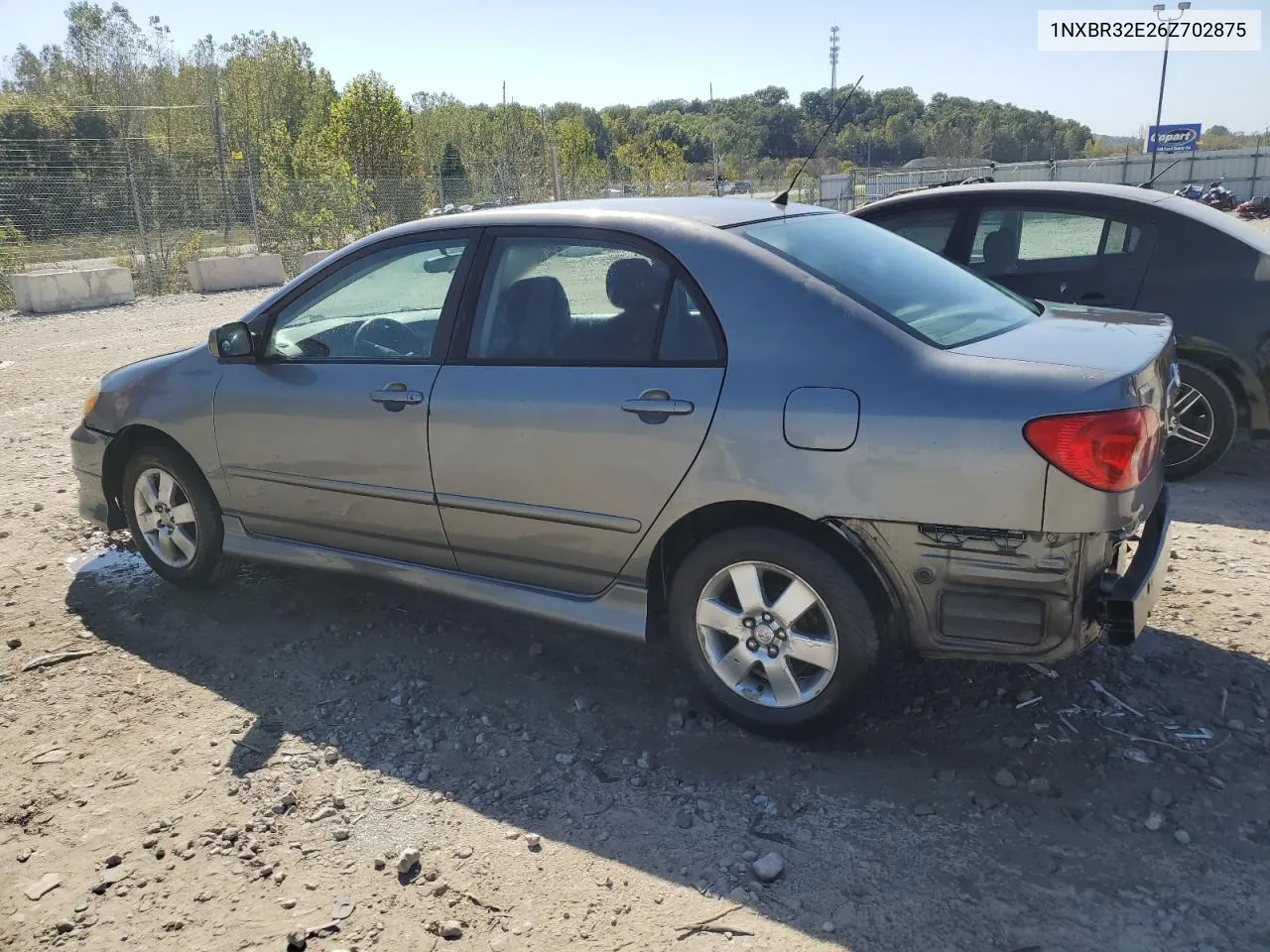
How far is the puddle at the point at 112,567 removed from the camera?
4902 mm

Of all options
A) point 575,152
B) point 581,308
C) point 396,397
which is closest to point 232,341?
point 396,397

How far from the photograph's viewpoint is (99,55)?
141ft

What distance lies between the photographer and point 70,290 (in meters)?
18.0

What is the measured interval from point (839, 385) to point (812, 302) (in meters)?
0.31

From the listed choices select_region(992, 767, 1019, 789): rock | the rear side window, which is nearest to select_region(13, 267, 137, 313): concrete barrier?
the rear side window

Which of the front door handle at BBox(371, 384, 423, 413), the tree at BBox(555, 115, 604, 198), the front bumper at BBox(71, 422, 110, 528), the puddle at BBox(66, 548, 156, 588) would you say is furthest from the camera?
the tree at BBox(555, 115, 604, 198)

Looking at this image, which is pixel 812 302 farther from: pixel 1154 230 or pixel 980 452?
pixel 1154 230

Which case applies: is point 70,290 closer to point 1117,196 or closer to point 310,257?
point 310,257

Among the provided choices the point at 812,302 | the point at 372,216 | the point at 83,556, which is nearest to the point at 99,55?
the point at 372,216

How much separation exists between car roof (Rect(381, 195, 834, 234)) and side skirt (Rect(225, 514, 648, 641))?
4.26ft

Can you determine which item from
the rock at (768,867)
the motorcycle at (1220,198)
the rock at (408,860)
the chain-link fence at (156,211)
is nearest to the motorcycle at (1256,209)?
the motorcycle at (1220,198)

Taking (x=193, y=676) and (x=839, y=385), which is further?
(x=193, y=676)

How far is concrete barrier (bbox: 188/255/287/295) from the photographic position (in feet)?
67.8

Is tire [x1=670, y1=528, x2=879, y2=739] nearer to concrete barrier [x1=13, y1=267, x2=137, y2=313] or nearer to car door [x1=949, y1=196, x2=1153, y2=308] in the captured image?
car door [x1=949, y1=196, x2=1153, y2=308]
